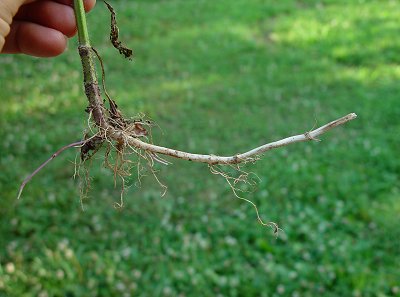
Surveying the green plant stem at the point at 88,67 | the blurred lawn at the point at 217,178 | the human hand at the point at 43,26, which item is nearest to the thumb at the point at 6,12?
the green plant stem at the point at 88,67

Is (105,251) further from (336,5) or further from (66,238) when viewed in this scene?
(336,5)

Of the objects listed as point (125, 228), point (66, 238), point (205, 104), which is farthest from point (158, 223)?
point (205, 104)

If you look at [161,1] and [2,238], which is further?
[161,1]

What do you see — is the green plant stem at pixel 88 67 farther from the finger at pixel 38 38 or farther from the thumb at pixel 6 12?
the finger at pixel 38 38

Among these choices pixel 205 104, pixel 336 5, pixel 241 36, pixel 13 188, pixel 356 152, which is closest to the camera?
pixel 13 188

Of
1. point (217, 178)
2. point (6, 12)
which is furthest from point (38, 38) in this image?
point (217, 178)

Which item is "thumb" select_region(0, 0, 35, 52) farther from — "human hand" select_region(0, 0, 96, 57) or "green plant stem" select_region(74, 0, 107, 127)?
"human hand" select_region(0, 0, 96, 57)

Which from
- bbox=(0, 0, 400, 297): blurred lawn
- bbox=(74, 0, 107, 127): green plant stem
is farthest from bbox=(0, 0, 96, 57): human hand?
bbox=(0, 0, 400, 297): blurred lawn
